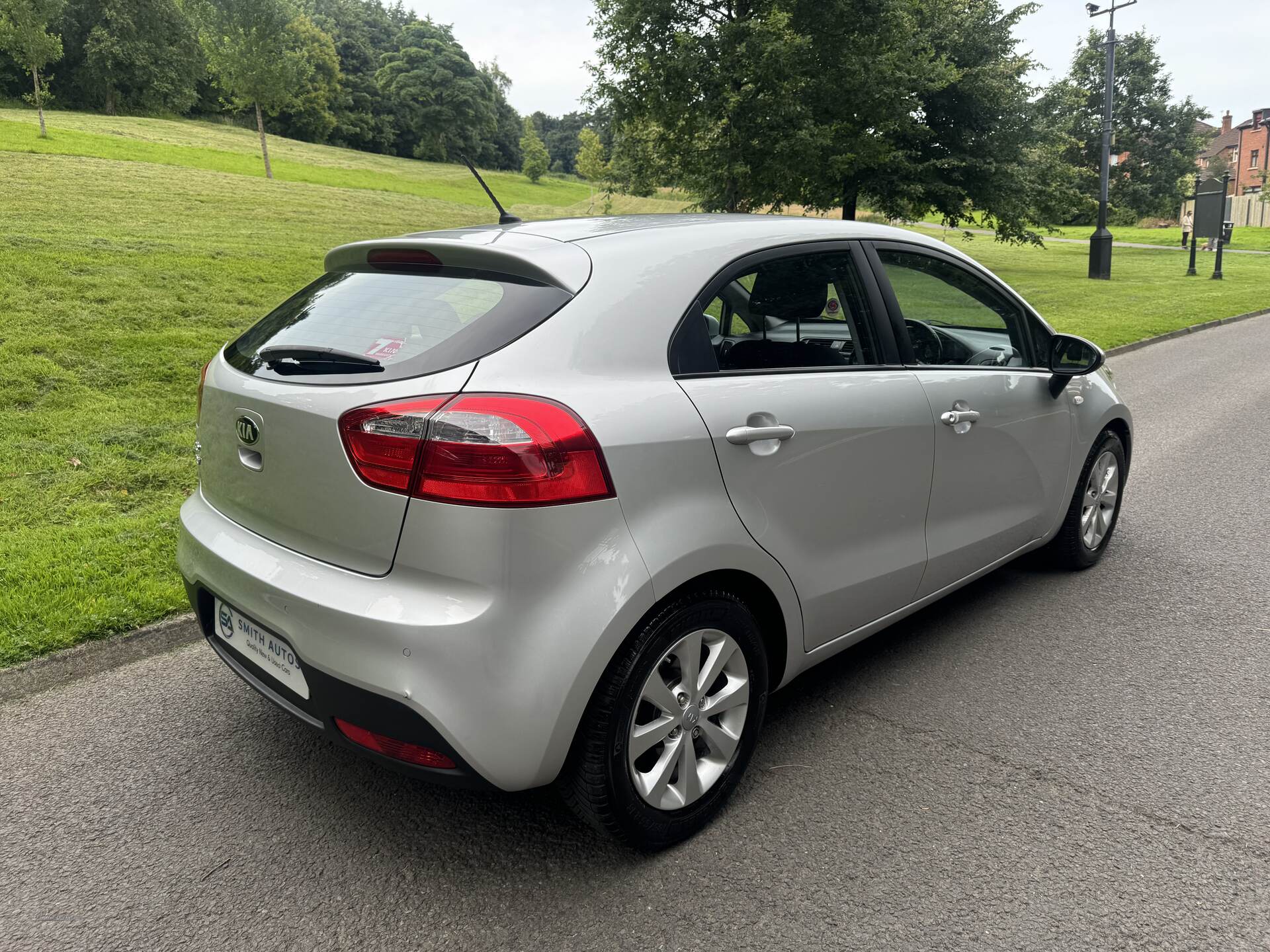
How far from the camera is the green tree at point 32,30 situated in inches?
1303

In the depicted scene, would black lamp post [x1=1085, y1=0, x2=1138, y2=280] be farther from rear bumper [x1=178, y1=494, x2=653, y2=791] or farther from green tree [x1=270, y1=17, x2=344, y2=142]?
green tree [x1=270, y1=17, x2=344, y2=142]

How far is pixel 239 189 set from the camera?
24.0 metres

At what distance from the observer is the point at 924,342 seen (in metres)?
3.34

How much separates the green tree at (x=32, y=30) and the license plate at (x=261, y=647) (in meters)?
38.1

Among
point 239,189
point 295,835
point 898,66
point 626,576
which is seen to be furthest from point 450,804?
point 239,189

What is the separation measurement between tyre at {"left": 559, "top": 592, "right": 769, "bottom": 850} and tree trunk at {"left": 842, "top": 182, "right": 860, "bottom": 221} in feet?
77.8

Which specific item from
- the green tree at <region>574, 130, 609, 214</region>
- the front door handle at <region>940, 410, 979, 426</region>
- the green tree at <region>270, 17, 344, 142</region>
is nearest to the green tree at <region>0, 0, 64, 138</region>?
the green tree at <region>574, 130, 609, 214</region>

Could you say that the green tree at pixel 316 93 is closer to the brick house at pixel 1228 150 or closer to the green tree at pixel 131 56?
the green tree at pixel 131 56

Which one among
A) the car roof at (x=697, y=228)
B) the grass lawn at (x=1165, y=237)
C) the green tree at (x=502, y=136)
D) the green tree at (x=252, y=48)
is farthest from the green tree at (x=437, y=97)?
the car roof at (x=697, y=228)

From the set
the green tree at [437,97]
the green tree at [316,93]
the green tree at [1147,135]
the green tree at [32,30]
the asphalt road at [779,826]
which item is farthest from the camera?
the green tree at [437,97]

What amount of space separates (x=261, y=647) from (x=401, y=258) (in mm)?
1179

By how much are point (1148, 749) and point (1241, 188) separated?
107m

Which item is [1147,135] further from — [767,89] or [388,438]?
[388,438]

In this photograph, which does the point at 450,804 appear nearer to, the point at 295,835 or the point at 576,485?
the point at 295,835
